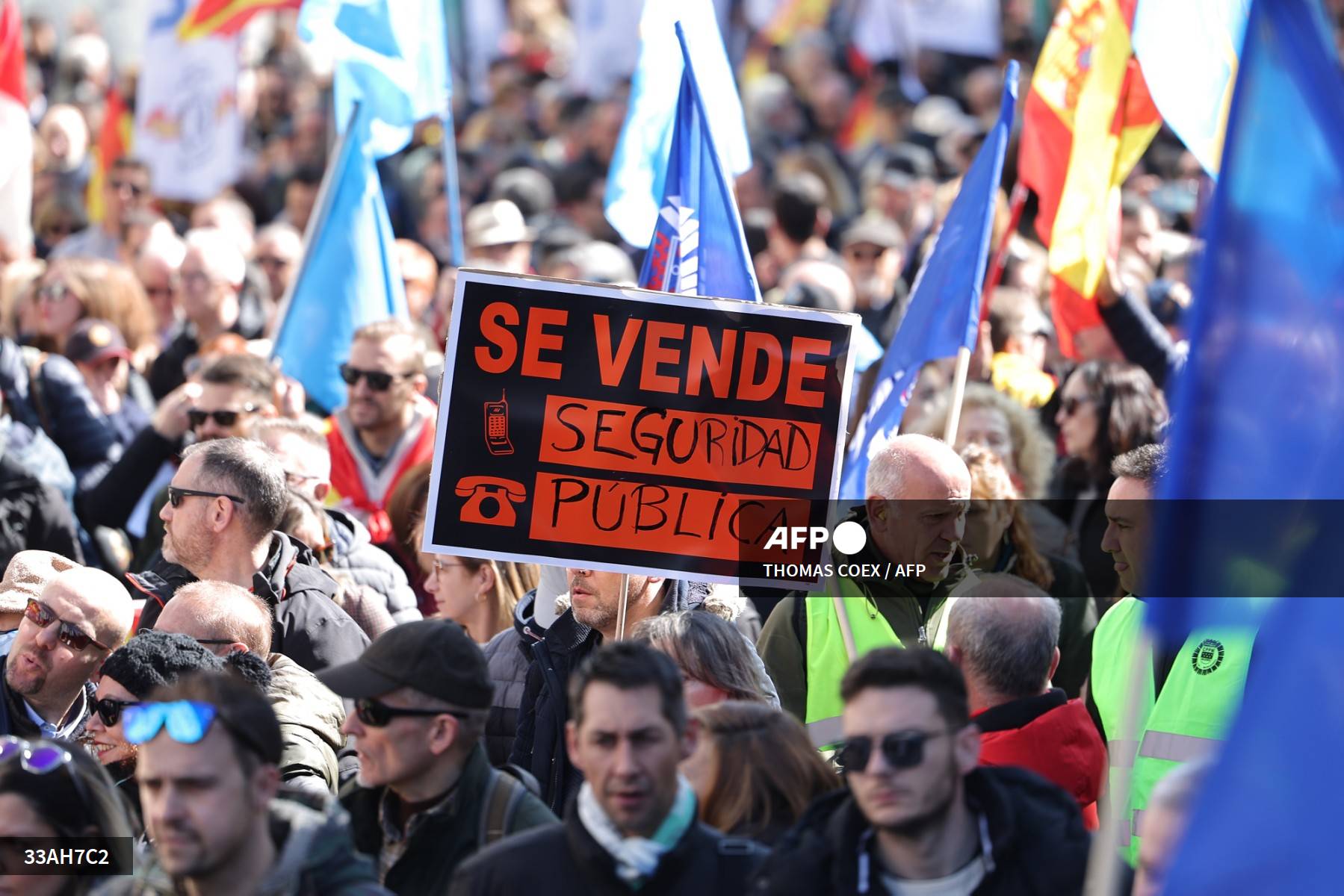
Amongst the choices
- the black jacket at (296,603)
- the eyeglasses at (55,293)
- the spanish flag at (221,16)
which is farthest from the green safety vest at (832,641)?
the spanish flag at (221,16)

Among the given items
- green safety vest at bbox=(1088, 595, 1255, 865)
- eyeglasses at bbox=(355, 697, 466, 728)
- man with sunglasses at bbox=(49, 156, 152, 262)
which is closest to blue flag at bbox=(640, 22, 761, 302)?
green safety vest at bbox=(1088, 595, 1255, 865)

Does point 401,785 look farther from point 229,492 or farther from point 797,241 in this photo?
point 797,241

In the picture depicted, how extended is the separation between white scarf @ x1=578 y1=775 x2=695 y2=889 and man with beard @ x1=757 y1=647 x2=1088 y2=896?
0.65 ft

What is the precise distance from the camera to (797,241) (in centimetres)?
1137

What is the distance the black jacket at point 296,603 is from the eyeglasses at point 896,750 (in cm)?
224

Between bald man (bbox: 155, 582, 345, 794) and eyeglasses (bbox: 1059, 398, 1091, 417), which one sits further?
eyeglasses (bbox: 1059, 398, 1091, 417)

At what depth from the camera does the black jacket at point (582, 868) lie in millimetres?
3869

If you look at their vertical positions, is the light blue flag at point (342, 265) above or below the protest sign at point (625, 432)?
above

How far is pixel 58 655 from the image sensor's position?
552cm

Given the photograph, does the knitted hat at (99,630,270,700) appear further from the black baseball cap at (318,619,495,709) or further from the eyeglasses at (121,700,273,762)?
the eyeglasses at (121,700,273,762)

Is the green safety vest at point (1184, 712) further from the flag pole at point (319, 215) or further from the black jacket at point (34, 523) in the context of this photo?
the flag pole at point (319, 215)

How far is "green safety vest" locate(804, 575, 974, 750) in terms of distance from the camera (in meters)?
→ 5.59

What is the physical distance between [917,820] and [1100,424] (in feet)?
13.2

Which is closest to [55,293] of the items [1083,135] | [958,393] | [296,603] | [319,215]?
[319,215]
